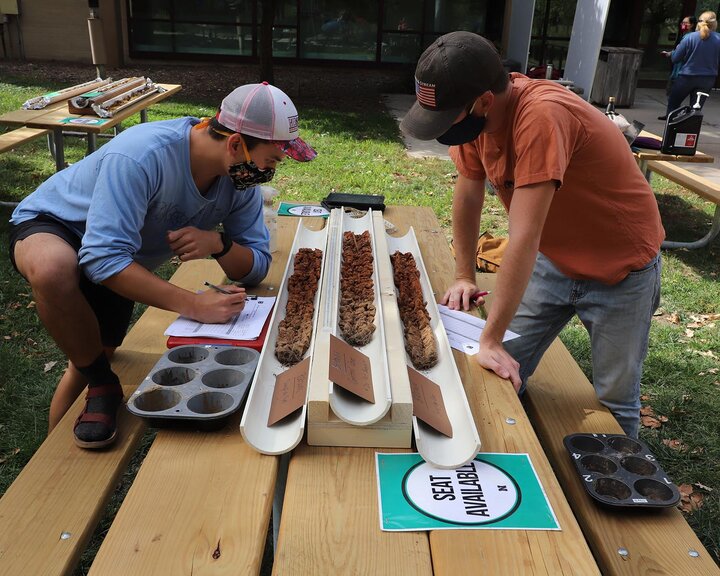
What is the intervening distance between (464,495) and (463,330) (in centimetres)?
102

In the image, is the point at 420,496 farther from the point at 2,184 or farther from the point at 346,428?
the point at 2,184

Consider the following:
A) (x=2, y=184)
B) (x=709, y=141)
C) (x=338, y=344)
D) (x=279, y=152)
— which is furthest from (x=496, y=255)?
(x=709, y=141)

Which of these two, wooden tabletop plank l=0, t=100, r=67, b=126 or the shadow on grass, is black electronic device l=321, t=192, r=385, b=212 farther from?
wooden tabletop plank l=0, t=100, r=67, b=126

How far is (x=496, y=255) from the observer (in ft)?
15.6

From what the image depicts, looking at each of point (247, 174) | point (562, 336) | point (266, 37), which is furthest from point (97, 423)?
point (266, 37)

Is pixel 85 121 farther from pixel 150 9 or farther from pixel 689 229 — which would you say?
pixel 150 9

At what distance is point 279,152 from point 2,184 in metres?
5.88

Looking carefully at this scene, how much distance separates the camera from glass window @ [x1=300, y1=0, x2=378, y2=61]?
1664 centimetres

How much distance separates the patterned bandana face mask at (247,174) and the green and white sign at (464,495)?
1.29 metres

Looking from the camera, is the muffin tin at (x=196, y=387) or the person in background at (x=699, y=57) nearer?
the muffin tin at (x=196, y=387)

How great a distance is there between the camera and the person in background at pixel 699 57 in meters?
11.2

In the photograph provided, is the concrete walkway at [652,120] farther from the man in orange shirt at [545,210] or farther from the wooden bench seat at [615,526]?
the wooden bench seat at [615,526]

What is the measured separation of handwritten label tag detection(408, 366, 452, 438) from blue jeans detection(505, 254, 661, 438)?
0.84m

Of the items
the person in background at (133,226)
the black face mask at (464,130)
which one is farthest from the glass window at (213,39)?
the black face mask at (464,130)
